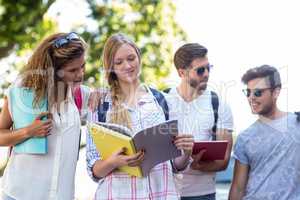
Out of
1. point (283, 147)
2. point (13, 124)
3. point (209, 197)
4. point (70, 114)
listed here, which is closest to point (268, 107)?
point (283, 147)

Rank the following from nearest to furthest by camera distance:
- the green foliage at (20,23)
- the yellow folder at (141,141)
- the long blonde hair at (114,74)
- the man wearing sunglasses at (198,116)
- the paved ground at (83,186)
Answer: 1. the yellow folder at (141,141)
2. the long blonde hair at (114,74)
3. the man wearing sunglasses at (198,116)
4. the paved ground at (83,186)
5. the green foliage at (20,23)

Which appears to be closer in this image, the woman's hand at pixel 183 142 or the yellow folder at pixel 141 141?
the yellow folder at pixel 141 141

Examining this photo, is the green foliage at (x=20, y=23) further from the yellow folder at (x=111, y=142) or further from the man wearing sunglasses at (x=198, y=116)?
the yellow folder at (x=111, y=142)

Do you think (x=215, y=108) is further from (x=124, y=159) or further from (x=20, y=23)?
(x=20, y=23)

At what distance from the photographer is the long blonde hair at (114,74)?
220cm

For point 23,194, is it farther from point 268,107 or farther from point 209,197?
point 268,107

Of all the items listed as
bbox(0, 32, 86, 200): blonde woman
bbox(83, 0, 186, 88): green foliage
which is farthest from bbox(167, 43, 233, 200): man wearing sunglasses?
bbox(83, 0, 186, 88): green foliage

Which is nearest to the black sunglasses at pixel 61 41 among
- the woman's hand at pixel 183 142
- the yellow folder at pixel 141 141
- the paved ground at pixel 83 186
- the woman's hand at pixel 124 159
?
the yellow folder at pixel 141 141

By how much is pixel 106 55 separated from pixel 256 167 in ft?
2.88

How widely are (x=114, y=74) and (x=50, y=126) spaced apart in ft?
1.21

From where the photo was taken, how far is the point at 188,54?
2.71m

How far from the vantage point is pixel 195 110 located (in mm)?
2629

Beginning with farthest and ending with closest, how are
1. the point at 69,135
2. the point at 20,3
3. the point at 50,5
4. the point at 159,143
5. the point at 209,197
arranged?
the point at 50,5 → the point at 20,3 → the point at 209,197 → the point at 69,135 → the point at 159,143

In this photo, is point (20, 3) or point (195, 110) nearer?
point (195, 110)
